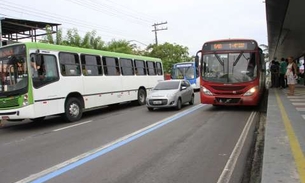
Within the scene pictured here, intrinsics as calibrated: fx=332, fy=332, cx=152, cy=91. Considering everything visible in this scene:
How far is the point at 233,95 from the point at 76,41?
2086cm

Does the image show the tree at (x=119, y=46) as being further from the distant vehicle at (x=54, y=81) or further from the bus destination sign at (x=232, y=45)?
the bus destination sign at (x=232, y=45)

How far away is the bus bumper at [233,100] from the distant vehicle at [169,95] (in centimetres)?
145

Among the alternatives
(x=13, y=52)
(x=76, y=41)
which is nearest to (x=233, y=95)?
(x=13, y=52)

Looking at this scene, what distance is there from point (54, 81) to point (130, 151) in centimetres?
599

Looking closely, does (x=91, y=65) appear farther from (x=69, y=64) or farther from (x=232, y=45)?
(x=232, y=45)

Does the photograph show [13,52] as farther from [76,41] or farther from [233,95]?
[76,41]

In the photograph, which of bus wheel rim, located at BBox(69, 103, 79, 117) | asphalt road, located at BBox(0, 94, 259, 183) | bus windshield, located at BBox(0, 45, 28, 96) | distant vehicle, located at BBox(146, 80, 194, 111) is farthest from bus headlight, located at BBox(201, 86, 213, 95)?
bus windshield, located at BBox(0, 45, 28, 96)

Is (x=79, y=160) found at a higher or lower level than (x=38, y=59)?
lower

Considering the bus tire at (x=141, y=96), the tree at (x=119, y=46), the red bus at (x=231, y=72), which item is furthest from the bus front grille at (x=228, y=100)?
the tree at (x=119, y=46)

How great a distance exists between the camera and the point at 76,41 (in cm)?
3108

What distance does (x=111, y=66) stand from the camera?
54.0 feet

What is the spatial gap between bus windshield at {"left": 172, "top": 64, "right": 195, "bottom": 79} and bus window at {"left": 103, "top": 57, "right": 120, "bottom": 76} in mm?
16108

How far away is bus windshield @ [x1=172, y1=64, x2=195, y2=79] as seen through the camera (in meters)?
32.4

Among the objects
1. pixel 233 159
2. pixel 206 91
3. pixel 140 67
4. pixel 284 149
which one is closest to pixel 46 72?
pixel 206 91
